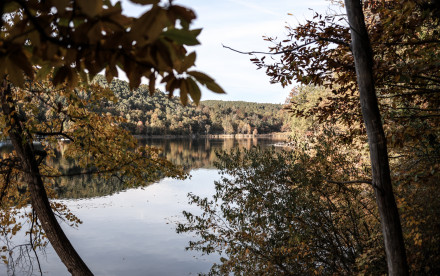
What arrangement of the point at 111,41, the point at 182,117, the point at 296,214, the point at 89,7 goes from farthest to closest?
the point at 182,117
the point at 296,214
the point at 111,41
the point at 89,7

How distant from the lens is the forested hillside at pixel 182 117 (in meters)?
102

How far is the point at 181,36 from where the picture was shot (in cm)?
96

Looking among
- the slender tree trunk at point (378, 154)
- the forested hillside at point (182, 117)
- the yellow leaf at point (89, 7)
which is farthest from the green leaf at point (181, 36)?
the forested hillside at point (182, 117)

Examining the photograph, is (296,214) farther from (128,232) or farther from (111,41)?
(128,232)

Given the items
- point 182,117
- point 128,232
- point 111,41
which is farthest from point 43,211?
point 182,117

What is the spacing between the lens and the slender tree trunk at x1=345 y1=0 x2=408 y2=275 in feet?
9.96

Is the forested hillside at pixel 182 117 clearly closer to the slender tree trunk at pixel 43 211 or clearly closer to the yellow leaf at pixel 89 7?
the slender tree trunk at pixel 43 211

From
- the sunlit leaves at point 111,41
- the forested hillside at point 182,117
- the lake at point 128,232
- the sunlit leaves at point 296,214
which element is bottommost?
the lake at point 128,232

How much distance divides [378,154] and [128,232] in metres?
17.1

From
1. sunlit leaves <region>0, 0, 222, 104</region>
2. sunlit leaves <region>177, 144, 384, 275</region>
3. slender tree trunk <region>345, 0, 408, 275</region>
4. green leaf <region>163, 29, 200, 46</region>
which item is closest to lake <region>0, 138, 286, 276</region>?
sunlit leaves <region>177, 144, 384, 275</region>

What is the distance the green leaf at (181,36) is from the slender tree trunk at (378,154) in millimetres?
2669

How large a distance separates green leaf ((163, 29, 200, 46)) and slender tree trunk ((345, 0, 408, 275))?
2.67 metres

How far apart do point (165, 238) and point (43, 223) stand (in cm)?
1254

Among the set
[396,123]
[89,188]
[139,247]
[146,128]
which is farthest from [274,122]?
[396,123]
